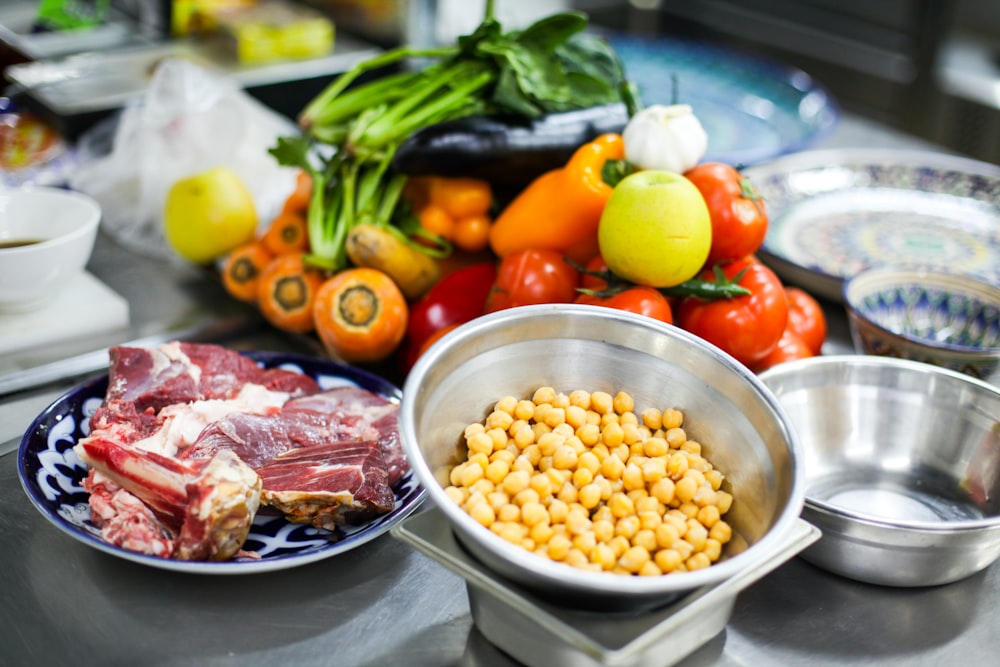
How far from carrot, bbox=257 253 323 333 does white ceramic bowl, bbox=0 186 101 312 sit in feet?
1.04

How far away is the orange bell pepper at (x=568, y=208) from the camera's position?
→ 4.81 ft

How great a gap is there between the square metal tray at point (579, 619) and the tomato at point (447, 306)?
0.57 metres

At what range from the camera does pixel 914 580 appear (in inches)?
43.7

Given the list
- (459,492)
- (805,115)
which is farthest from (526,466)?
(805,115)

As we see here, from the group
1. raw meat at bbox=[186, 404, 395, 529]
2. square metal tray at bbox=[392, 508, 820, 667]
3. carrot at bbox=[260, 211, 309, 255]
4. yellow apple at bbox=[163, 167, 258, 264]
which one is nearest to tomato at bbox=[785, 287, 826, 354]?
square metal tray at bbox=[392, 508, 820, 667]

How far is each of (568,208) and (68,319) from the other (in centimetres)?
90

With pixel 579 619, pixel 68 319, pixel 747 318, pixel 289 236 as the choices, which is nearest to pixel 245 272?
pixel 289 236

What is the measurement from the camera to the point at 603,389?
3.98 feet

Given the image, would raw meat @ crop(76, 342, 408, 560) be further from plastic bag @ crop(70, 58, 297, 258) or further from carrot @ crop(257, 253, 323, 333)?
plastic bag @ crop(70, 58, 297, 258)

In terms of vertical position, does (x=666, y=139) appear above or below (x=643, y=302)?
above

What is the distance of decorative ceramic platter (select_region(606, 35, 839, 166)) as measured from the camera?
7.29 ft

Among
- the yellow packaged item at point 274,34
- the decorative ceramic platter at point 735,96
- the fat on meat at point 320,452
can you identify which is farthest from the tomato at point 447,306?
the yellow packaged item at point 274,34

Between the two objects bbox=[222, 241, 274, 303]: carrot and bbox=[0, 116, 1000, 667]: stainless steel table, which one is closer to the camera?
bbox=[0, 116, 1000, 667]: stainless steel table

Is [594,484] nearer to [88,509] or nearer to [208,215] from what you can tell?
[88,509]
